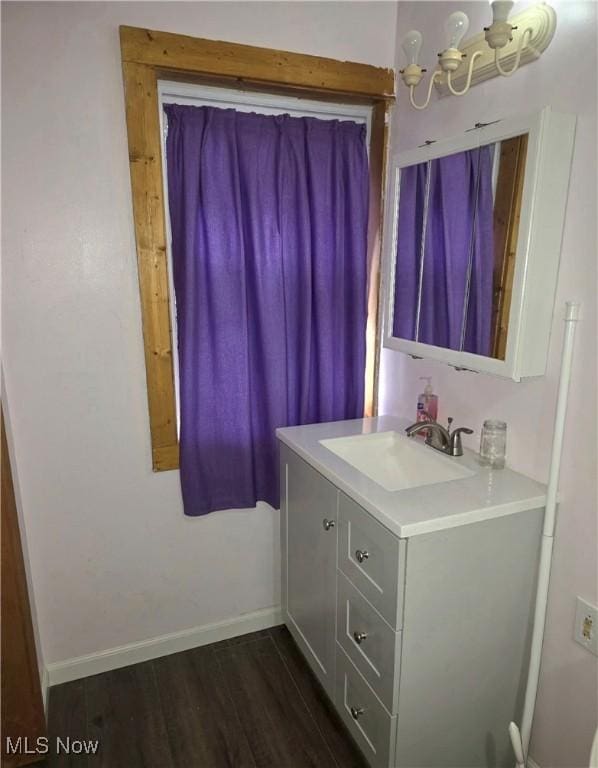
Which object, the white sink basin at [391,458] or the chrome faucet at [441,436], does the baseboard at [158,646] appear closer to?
the white sink basin at [391,458]

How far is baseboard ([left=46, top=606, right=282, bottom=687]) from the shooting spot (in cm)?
190

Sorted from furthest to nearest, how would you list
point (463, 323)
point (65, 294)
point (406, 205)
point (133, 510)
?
point (133, 510)
point (406, 205)
point (65, 294)
point (463, 323)

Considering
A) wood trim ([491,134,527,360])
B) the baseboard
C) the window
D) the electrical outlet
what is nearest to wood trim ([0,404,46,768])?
the baseboard

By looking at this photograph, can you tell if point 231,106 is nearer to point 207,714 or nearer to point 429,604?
point 429,604

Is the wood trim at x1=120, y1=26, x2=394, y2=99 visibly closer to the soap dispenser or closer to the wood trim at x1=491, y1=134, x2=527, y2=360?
the wood trim at x1=491, y1=134, x2=527, y2=360

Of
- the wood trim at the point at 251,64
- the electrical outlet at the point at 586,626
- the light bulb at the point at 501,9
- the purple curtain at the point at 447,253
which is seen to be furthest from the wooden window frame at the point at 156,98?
the electrical outlet at the point at 586,626

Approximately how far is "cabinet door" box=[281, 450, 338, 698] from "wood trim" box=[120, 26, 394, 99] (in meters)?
1.32

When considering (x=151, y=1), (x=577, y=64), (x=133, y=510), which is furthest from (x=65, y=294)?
(x=577, y=64)

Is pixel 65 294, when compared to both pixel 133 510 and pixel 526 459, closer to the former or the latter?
pixel 133 510

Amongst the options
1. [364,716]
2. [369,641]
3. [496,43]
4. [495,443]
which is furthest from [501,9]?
[364,716]

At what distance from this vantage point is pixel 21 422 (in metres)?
1.68

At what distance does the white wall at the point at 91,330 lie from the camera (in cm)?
155

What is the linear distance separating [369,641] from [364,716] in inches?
9.8

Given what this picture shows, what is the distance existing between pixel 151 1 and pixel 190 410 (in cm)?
134
